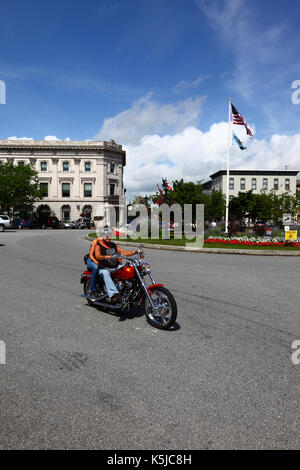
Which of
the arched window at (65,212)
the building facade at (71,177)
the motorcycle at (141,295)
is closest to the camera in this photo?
the motorcycle at (141,295)

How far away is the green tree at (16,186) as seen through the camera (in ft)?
172

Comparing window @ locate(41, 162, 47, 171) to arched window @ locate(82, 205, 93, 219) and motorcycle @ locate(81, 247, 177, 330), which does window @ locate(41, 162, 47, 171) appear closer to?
arched window @ locate(82, 205, 93, 219)

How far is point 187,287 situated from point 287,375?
13.7ft

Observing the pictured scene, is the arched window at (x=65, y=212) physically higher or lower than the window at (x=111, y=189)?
lower

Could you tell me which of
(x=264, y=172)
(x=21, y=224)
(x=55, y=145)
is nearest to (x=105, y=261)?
(x=21, y=224)

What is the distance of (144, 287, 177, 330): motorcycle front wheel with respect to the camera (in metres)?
4.71

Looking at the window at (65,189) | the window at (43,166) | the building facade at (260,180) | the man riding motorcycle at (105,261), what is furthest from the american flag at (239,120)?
the building facade at (260,180)

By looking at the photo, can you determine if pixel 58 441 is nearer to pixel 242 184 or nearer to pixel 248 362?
pixel 248 362

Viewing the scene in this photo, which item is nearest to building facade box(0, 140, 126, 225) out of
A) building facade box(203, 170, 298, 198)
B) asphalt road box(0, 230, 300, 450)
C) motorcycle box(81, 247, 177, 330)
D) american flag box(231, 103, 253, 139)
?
building facade box(203, 170, 298, 198)

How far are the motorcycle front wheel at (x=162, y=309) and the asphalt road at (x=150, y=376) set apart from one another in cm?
14

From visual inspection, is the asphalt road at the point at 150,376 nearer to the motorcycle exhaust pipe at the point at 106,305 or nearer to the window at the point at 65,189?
the motorcycle exhaust pipe at the point at 106,305

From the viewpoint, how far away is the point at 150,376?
3348mm

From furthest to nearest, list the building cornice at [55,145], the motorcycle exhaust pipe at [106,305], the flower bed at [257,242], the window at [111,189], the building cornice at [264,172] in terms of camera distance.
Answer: the building cornice at [264,172]
the window at [111,189]
the building cornice at [55,145]
the flower bed at [257,242]
the motorcycle exhaust pipe at [106,305]
